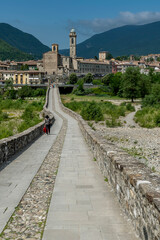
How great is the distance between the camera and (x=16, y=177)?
9.02 metres

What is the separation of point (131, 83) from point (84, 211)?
228 feet

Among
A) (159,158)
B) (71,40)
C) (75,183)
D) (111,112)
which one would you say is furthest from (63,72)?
(75,183)

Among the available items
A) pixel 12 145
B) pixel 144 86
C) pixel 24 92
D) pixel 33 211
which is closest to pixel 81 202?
pixel 33 211

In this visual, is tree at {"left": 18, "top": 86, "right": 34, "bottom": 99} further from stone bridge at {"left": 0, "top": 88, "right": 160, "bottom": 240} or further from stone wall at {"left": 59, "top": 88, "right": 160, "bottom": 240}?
stone wall at {"left": 59, "top": 88, "right": 160, "bottom": 240}

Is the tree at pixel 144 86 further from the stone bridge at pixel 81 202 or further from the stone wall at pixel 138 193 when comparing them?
the stone wall at pixel 138 193

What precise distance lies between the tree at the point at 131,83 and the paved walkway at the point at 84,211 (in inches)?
2583

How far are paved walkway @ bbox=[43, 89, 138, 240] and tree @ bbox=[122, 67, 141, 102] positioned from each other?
65601mm

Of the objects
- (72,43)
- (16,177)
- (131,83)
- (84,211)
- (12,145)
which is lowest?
(16,177)

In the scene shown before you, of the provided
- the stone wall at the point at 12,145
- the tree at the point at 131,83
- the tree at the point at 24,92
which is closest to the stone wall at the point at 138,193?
the stone wall at the point at 12,145

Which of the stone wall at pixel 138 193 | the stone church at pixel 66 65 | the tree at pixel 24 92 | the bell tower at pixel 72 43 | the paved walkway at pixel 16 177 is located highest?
the bell tower at pixel 72 43

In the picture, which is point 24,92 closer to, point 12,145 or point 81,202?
point 12,145

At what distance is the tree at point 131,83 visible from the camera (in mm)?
73631

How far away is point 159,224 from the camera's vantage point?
3883 mm

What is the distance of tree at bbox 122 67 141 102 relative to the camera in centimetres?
7363
